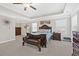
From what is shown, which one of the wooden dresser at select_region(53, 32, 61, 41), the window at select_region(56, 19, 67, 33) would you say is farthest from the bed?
the window at select_region(56, 19, 67, 33)

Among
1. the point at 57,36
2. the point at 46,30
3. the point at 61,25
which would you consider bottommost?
the point at 57,36

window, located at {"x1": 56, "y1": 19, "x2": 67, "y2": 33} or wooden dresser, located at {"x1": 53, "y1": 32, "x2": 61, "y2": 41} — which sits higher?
window, located at {"x1": 56, "y1": 19, "x2": 67, "y2": 33}

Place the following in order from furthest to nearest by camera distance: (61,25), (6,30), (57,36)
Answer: (6,30) → (57,36) → (61,25)

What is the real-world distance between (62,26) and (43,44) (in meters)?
1.37

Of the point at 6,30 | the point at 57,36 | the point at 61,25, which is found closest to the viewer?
the point at 61,25

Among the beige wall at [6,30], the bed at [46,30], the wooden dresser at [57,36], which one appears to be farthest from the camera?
the bed at [46,30]

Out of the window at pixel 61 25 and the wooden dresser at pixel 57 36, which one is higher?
the window at pixel 61 25

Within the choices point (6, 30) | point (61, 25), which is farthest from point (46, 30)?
point (6, 30)

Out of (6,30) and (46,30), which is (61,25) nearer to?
(46,30)

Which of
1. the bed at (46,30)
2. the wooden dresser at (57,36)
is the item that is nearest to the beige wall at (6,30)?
the bed at (46,30)

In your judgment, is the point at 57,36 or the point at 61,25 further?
the point at 57,36

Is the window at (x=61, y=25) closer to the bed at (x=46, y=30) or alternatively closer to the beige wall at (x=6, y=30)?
the bed at (x=46, y=30)

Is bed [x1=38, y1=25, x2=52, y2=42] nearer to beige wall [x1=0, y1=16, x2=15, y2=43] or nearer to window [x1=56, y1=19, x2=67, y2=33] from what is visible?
window [x1=56, y1=19, x2=67, y2=33]

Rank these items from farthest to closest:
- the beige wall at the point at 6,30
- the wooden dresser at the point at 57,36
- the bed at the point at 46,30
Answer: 1. the bed at the point at 46,30
2. the wooden dresser at the point at 57,36
3. the beige wall at the point at 6,30
